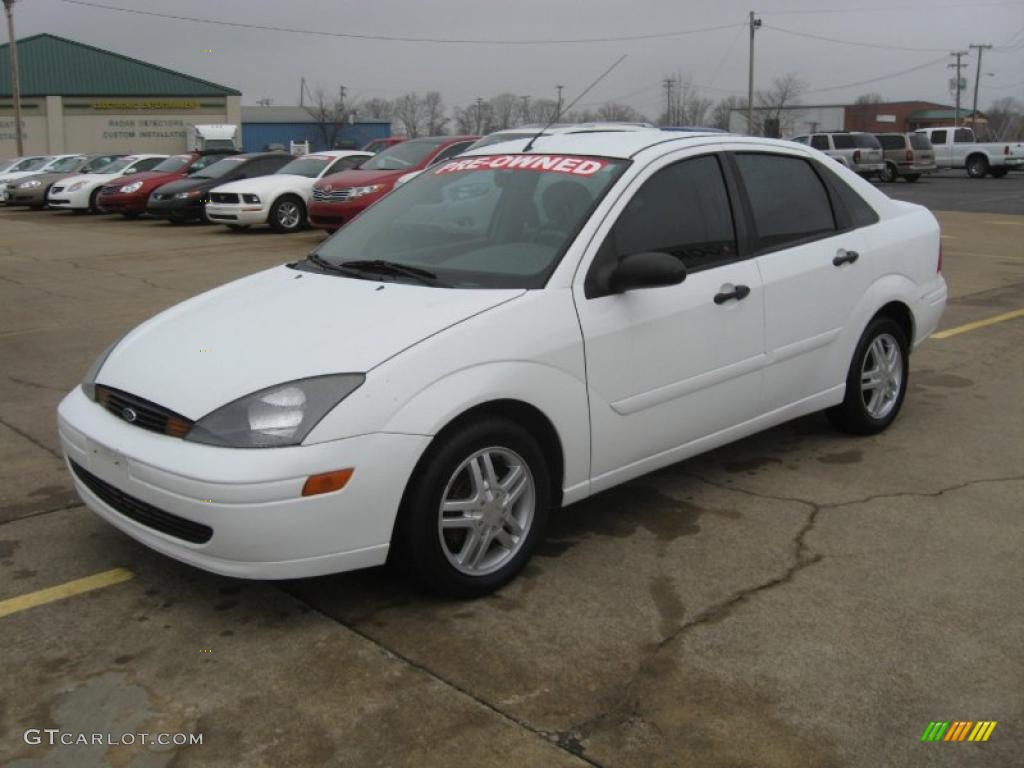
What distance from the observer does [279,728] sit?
9.36 feet

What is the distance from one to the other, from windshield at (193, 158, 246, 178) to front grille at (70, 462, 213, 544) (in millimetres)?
17347

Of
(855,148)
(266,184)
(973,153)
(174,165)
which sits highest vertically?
(973,153)

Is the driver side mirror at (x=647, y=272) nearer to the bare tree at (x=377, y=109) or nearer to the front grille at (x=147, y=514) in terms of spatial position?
the front grille at (x=147, y=514)

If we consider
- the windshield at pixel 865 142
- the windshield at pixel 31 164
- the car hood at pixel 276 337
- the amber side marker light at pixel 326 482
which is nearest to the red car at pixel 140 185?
the windshield at pixel 31 164

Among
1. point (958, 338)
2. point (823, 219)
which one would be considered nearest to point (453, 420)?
point (823, 219)

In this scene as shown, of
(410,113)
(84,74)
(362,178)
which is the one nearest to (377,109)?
(410,113)

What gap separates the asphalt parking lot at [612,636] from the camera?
2.81 m

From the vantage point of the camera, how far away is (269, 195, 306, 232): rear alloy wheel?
17828mm

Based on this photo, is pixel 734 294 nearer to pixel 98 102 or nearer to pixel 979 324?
pixel 979 324

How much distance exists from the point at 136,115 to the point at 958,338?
55.6m

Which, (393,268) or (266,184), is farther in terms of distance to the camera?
(266,184)

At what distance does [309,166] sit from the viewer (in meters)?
18.5

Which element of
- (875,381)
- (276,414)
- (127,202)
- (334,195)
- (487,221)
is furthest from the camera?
(127,202)

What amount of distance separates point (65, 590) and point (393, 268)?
A: 5.68 ft
